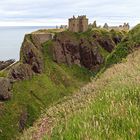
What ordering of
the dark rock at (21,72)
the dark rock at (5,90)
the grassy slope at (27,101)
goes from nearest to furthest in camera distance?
1. the grassy slope at (27,101)
2. the dark rock at (5,90)
3. the dark rock at (21,72)

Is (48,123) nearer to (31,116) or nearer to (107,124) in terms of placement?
(107,124)

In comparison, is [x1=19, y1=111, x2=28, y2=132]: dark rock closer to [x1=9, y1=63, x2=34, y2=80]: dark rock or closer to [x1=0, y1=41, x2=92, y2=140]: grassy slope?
[x1=0, y1=41, x2=92, y2=140]: grassy slope

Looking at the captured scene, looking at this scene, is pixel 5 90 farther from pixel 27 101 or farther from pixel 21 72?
pixel 21 72

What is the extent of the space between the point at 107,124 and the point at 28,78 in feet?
601

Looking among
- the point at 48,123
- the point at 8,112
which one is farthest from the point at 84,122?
the point at 8,112

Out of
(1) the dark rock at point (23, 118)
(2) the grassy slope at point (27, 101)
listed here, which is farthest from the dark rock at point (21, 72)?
(1) the dark rock at point (23, 118)

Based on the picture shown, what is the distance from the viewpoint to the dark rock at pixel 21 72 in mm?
182587

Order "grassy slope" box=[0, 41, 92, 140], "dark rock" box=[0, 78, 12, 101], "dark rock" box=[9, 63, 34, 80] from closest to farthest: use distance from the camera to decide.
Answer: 1. "grassy slope" box=[0, 41, 92, 140]
2. "dark rock" box=[0, 78, 12, 101]
3. "dark rock" box=[9, 63, 34, 80]

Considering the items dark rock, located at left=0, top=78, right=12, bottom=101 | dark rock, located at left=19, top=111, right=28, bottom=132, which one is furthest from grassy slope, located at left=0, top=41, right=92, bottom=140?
dark rock, located at left=0, top=78, right=12, bottom=101

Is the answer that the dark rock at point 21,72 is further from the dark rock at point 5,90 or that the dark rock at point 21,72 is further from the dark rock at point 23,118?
the dark rock at point 23,118

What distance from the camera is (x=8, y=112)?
158 metres

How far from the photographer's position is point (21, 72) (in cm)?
18850

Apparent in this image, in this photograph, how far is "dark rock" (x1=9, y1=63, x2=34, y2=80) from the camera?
182587 mm

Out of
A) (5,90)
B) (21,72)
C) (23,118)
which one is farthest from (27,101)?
(21,72)
